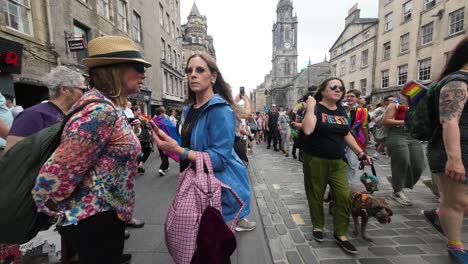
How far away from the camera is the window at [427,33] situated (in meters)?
17.8

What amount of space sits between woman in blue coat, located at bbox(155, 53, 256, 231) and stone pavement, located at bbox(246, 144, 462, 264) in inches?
56.8

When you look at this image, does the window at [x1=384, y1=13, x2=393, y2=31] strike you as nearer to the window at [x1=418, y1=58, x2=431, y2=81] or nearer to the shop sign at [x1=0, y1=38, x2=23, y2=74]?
the window at [x1=418, y1=58, x2=431, y2=81]

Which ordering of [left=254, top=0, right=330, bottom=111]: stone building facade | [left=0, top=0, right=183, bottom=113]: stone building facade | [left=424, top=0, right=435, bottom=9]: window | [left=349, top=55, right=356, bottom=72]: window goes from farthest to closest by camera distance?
[left=254, top=0, right=330, bottom=111]: stone building facade, [left=349, top=55, right=356, bottom=72]: window, [left=424, top=0, right=435, bottom=9]: window, [left=0, top=0, right=183, bottom=113]: stone building facade

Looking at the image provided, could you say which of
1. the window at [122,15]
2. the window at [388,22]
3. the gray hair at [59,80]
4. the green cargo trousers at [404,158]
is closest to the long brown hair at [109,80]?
the gray hair at [59,80]

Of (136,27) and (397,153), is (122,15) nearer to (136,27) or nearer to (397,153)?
(136,27)

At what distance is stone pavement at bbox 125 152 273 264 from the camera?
259 cm

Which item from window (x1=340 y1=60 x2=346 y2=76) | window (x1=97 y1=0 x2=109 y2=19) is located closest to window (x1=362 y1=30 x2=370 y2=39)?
window (x1=340 y1=60 x2=346 y2=76)

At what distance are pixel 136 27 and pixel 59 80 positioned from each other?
56.6ft

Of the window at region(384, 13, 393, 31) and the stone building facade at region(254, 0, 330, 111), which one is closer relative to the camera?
the window at region(384, 13, 393, 31)

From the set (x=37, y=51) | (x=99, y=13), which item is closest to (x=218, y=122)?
(x=37, y=51)

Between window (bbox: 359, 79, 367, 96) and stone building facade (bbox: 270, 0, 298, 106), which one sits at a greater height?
stone building facade (bbox: 270, 0, 298, 106)

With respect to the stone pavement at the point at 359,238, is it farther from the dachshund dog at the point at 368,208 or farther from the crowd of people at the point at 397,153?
the dachshund dog at the point at 368,208

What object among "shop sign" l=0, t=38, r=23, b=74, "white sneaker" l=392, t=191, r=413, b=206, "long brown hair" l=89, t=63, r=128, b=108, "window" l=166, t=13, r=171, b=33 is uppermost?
"window" l=166, t=13, r=171, b=33

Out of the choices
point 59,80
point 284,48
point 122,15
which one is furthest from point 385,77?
point 284,48
